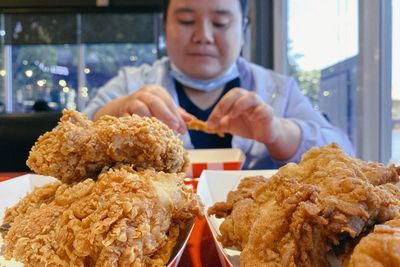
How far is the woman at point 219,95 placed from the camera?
142 cm

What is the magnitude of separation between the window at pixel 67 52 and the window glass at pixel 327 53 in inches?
121

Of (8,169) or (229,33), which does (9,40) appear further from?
(229,33)

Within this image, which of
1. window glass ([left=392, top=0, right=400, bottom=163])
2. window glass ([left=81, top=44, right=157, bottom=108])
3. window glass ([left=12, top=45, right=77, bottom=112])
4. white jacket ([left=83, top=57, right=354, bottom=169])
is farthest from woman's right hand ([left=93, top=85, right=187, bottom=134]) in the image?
window glass ([left=12, top=45, right=77, bottom=112])

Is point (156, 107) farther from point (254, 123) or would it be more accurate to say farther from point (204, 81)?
point (204, 81)

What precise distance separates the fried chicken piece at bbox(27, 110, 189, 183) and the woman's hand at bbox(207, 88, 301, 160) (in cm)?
79

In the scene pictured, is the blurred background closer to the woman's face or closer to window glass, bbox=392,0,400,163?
window glass, bbox=392,0,400,163

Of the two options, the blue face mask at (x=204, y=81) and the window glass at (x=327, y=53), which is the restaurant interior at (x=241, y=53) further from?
the blue face mask at (x=204, y=81)

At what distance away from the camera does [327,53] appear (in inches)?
124

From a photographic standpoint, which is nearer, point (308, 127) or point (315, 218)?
point (315, 218)

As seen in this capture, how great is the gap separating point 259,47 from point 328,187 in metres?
3.53

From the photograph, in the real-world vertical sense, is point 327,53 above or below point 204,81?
above

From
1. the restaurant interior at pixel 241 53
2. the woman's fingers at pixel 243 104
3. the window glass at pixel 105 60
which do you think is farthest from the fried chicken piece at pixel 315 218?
the window glass at pixel 105 60

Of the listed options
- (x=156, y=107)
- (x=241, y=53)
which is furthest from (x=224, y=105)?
(x=241, y=53)

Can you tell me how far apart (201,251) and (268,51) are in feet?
11.4
